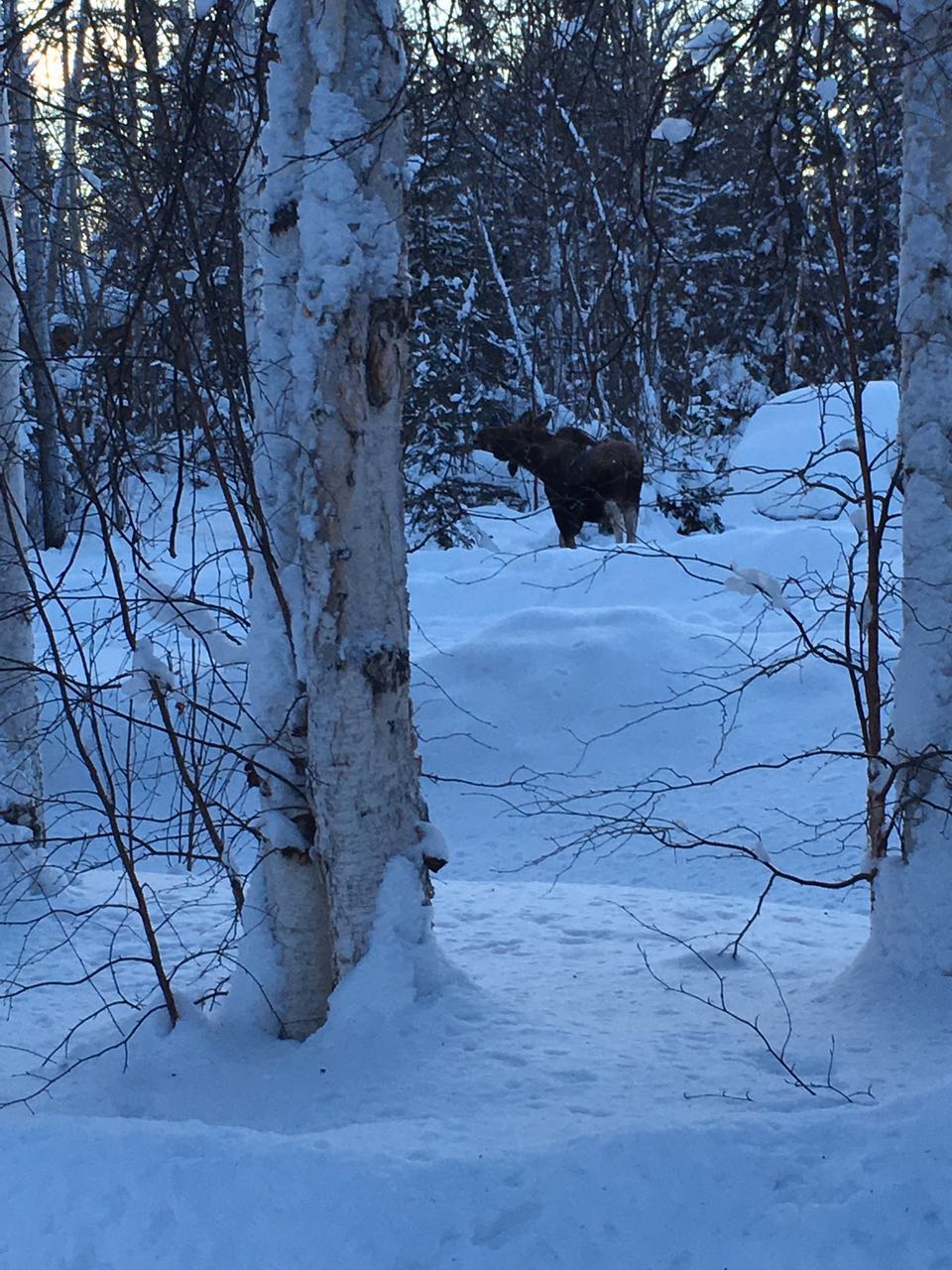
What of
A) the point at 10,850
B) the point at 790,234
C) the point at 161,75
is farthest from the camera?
the point at 10,850

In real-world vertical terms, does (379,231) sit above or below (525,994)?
above

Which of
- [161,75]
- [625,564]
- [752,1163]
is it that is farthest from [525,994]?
[625,564]

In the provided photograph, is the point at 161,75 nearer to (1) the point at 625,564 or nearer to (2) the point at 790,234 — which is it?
(2) the point at 790,234

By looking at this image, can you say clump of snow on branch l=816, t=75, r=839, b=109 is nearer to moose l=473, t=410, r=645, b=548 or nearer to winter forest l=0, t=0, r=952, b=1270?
winter forest l=0, t=0, r=952, b=1270

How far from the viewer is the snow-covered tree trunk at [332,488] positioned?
382cm

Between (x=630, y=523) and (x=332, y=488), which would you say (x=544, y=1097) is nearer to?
(x=332, y=488)

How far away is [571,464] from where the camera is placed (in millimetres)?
13227

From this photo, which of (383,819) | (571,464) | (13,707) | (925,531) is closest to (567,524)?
(571,464)

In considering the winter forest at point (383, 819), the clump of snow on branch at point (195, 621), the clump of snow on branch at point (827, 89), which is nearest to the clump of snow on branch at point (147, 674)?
the winter forest at point (383, 819)

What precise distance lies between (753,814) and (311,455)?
505cm

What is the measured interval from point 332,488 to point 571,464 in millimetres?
9512

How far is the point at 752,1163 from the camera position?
2.64 meters

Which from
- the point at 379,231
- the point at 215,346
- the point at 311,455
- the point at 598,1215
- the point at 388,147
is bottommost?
the point at 598,1215

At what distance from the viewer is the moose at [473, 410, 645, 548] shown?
41.9 ft
